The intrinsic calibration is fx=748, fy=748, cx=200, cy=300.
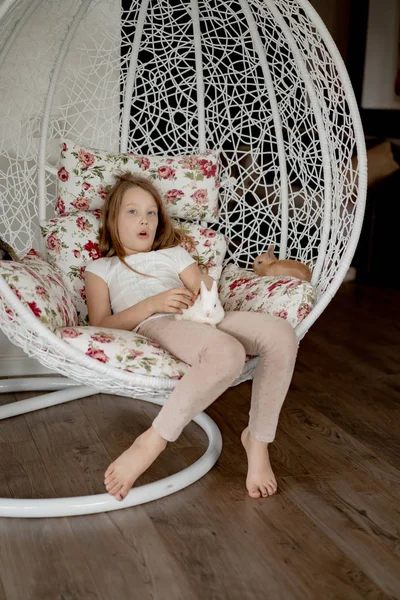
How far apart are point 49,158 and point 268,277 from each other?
945 millimetres

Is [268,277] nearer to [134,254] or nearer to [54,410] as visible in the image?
[134,254]

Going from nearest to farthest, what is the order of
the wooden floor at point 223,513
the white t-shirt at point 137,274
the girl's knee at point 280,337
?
the wooden floor at point 223,513 < the girl's knee at point 280,337 < the white t-shirt at point 137,274

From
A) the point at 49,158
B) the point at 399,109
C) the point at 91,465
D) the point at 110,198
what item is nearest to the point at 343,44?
the point at 399,109

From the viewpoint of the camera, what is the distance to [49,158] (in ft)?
8.45

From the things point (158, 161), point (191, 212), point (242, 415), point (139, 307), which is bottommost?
point (242, 415)

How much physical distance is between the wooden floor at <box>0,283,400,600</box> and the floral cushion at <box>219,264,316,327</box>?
41 centimetres

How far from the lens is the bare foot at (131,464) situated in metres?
1.71

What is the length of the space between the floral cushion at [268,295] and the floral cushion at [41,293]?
45 cm

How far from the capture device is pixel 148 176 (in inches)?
88.9

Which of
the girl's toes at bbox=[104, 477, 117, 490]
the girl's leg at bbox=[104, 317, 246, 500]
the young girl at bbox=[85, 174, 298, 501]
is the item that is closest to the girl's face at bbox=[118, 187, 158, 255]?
the young girl at bbox=[85, 174, 298, 501]

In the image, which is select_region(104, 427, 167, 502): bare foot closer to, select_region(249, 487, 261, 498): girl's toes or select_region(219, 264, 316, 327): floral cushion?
select_region(249, 487, 261, 498): girl's toes

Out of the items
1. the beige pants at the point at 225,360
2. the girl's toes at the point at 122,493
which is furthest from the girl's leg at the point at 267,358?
the girl's toes at the point at 122,493

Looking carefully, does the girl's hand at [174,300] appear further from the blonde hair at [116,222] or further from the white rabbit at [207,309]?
the blonde hair at [116,222]

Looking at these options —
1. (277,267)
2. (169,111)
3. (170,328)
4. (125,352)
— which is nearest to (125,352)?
(125,352)
